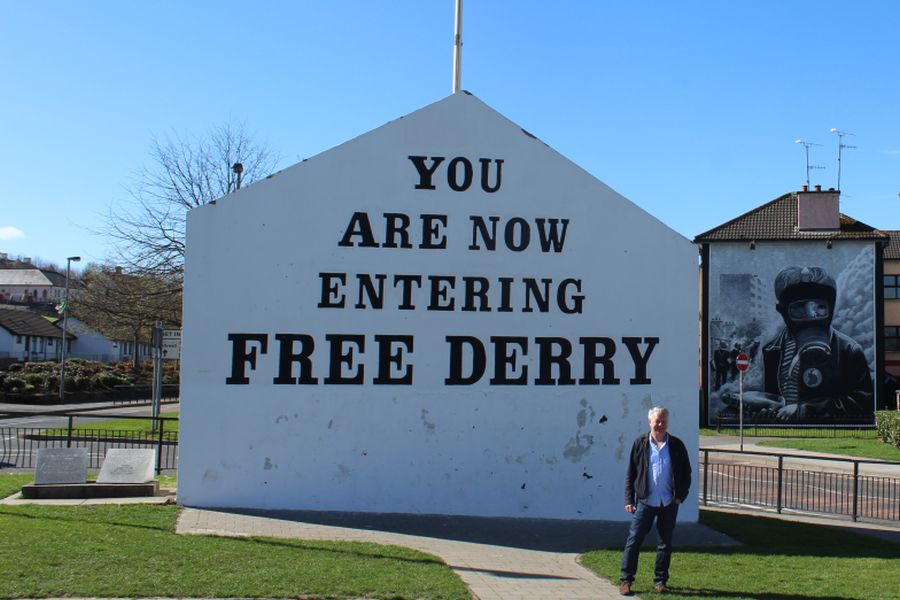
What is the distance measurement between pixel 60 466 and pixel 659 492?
340 inches

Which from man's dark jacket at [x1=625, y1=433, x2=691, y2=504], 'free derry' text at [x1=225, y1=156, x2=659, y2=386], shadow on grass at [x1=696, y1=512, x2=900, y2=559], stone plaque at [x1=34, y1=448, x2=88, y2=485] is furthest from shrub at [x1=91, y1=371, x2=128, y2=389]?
man's dark jacket at [x1=625, y1=433, x2=691, y2=504]

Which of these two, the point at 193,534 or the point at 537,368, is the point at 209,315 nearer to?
the point at 193,534

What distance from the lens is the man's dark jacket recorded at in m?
8.29

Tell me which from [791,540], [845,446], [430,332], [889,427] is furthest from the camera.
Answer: [889,427]

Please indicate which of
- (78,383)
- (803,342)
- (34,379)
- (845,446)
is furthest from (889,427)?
(34,379)

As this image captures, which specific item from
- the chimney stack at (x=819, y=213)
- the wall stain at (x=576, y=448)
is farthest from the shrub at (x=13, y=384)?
the wall stain at (x=576, y=448)

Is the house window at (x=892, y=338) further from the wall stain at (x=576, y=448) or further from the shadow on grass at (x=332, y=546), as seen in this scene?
the shadow on grass at (x=332, y=546)

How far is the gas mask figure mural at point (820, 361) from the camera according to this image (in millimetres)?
37531

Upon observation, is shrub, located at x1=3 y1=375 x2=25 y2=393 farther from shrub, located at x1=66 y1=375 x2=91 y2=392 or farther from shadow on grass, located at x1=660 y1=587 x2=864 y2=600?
shadow on grass, located at x1=660 y1=587 x2=864 y2=600

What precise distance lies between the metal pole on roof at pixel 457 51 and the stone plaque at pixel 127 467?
748 centimetres

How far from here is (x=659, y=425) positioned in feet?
27.2

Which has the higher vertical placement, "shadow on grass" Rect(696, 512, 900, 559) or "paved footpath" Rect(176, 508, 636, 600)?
"paved footpath" Rect(176, 508, 636, 600)

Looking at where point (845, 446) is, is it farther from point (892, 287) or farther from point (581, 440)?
point (892, 287)

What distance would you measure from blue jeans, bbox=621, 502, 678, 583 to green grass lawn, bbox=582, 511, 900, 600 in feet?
0.68
